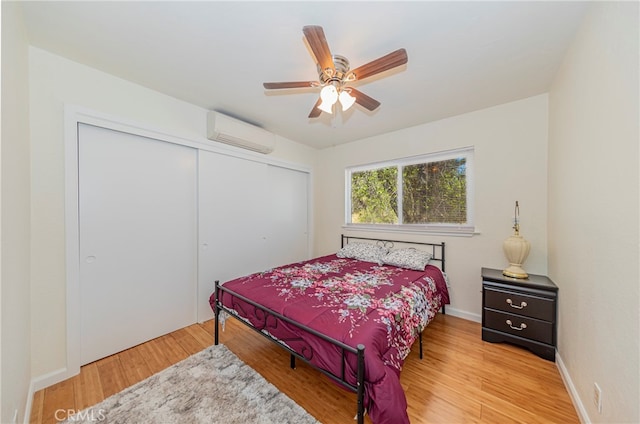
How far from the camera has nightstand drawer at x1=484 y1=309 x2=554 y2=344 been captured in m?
2.13

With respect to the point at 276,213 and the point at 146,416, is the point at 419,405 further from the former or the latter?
the point at 276,213

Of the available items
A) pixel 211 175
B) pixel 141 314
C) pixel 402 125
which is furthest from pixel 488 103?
pixel 141 314

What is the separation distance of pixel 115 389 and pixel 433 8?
3.49 m

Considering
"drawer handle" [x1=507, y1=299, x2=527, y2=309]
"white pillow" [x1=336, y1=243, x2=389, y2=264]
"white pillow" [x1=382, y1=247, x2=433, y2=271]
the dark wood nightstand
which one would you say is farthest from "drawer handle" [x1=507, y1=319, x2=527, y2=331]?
"white pillow" [x1=336, y1=243, x2=389, y2=264]

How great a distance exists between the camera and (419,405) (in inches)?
64.4

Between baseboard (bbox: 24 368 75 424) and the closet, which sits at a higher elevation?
the closet

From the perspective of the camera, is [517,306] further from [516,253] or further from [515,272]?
[516,253]

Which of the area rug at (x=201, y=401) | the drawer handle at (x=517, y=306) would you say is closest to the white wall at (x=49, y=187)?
the area rug at (x=201, y=401)

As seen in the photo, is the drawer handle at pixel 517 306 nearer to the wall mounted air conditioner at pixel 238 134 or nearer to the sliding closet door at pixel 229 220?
the sliding closet door at pixel 229 220

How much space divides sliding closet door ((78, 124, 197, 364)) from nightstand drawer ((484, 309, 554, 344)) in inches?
131

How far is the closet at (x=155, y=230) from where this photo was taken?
212 centimetres

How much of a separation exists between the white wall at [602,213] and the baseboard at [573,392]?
0.06 ft

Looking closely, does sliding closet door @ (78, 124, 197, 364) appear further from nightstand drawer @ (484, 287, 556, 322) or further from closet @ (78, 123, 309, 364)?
nightstand drawer @ (484, 287, 556, 322)

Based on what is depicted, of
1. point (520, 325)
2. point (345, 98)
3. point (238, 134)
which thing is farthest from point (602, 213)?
point (238, 134)
